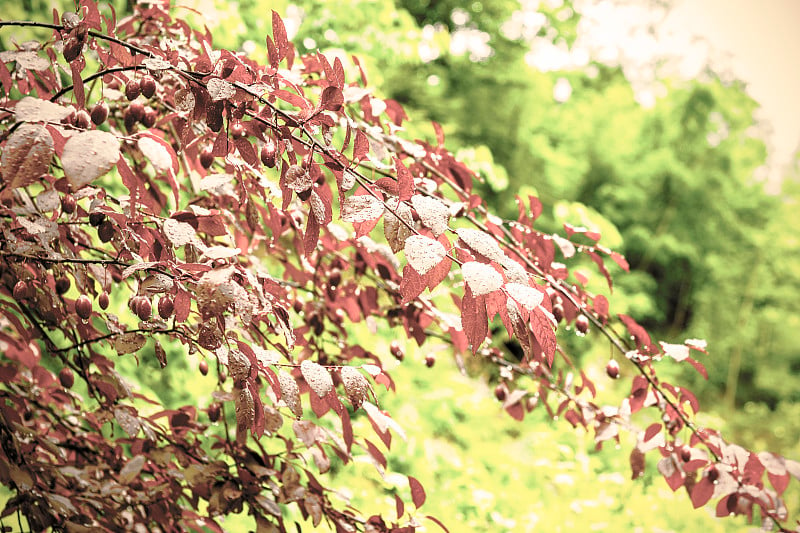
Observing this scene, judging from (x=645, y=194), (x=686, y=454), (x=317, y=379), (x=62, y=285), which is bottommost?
(x=645, y=194)

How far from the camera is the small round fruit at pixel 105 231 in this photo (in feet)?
2.48

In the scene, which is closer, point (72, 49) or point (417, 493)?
point (72, 49)

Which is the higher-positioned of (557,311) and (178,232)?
(178,232)

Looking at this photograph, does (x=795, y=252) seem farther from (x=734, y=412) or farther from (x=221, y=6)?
(x=221, y=6)

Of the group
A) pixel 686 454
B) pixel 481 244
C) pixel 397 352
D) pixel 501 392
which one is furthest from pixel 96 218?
pixel 686 454

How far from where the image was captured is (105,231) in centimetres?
77

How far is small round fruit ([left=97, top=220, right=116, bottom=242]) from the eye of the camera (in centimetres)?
76

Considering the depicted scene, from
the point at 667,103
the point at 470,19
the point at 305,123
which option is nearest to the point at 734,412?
the point at 667,103

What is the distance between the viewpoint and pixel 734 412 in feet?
31.9

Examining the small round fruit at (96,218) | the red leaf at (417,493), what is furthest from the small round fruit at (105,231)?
the red leaf at (417,493)

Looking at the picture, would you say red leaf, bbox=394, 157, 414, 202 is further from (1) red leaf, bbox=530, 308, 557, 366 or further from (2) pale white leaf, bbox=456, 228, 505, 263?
(1) red leaf, bbox=530, 308, 557, 366

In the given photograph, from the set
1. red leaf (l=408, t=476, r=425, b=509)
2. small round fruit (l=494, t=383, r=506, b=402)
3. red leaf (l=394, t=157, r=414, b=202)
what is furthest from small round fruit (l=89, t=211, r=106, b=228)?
small round fruit (l=494, t=383, r=506, b=402)

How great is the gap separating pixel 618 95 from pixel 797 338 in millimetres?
4691

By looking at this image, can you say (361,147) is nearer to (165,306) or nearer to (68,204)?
(165,306)
